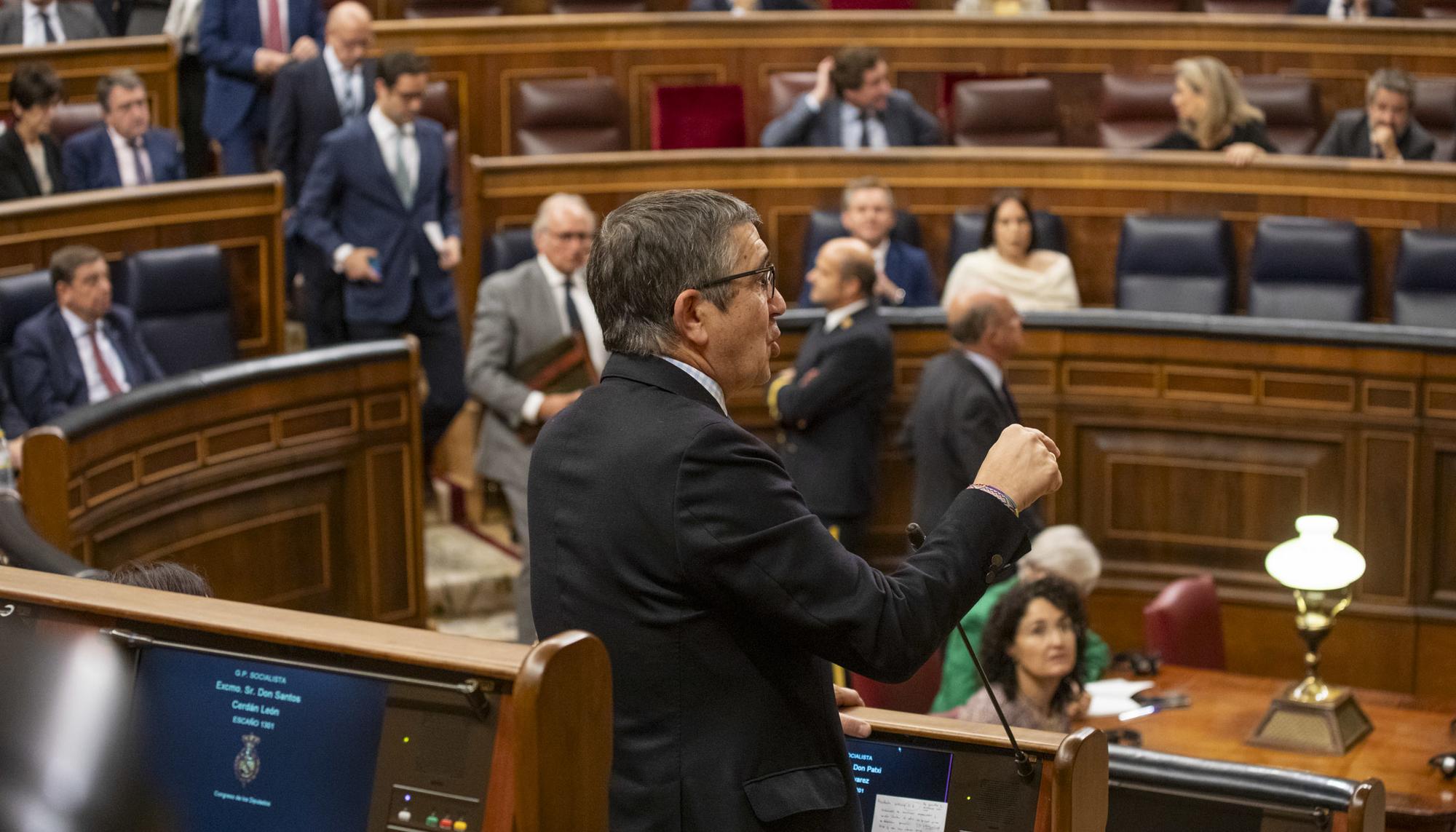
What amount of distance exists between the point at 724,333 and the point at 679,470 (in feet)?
0.46

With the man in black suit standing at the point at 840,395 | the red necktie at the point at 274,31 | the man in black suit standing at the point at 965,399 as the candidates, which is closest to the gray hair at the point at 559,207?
the man in black suit standing at the point at 840,395

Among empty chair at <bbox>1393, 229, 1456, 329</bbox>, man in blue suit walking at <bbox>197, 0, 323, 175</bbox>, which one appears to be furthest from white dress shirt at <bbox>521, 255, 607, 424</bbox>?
empty chair at <bbox>1393, 229, 1456, 329</bbox>

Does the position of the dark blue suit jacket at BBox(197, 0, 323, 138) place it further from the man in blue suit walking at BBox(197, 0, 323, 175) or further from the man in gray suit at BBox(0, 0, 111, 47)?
the man in gray suit at BBox(0, 0, 111, 47)

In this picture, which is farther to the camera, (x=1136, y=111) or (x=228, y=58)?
(x=1136, y=111)

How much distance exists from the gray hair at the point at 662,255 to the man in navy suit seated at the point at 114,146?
14.1 feet

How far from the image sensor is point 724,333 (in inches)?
59.8

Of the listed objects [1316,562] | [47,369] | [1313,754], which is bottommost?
[1313,754]

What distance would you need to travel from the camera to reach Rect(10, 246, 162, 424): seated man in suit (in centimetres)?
420

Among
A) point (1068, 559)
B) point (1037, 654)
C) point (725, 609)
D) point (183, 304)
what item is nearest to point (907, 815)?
point (725, 609)

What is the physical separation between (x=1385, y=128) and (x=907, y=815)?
4.61 m

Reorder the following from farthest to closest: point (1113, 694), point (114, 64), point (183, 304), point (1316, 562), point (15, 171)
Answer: point (114, 64)
point (15, 171)
point (183, 304)
point (1113, 694)
point (1316, 562)

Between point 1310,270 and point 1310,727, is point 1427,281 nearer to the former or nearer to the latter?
point 1310,270

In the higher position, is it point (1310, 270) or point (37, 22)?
point (37, 22)

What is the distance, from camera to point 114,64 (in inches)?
240
